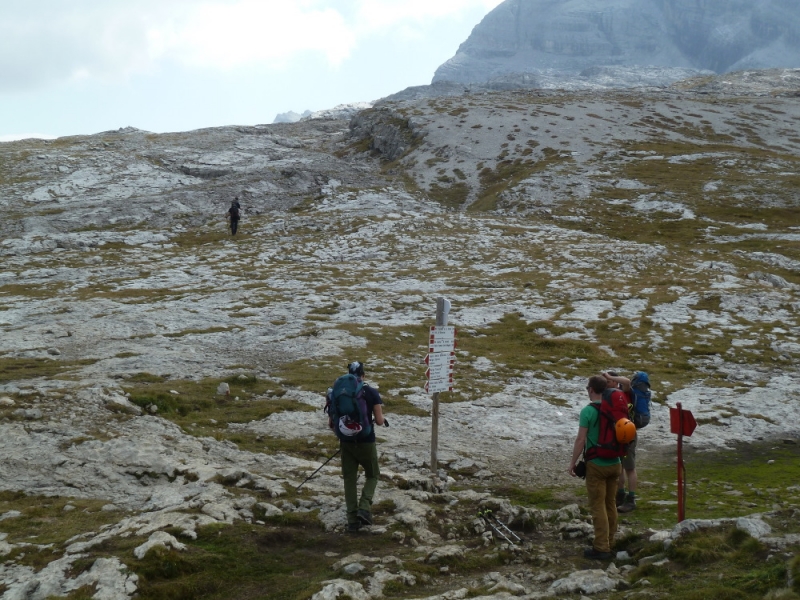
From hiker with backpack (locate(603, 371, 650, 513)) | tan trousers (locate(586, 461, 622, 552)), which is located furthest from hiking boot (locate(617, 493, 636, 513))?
tan trousers (locate(586, 461, 622, 552))

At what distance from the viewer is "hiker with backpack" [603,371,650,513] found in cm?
1223

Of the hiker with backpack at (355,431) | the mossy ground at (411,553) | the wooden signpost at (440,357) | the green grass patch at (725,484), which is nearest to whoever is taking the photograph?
the mossy ground at (411,553)

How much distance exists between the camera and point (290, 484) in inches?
501

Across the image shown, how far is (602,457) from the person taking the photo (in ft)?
32.8

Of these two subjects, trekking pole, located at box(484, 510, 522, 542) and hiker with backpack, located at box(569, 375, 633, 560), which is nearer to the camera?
hiker with backpack, located at box(569, 375, 633, 560)

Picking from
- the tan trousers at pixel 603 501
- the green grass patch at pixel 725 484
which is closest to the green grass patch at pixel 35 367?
the tan trousers at pixel 603 501

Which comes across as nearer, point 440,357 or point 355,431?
point 355,431

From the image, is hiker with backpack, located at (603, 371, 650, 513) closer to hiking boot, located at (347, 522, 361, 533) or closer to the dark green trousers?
the dark green trousers

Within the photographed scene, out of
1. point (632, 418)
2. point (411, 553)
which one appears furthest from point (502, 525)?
point (632, 418)

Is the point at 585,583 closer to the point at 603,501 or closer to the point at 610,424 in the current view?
the point at 603,501

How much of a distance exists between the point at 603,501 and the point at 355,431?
14.5 feet

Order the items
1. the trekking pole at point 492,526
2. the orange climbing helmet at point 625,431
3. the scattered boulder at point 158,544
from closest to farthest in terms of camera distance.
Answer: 1. the scattered boulder at point 158,544
2. the orange climbing helmet at point 625,431
3. the trekking pole at point 492,526

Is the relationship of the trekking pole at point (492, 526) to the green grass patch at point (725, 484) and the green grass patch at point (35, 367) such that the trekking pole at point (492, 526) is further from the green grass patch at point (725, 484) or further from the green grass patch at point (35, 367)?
the green grass patch at point (35, 367)

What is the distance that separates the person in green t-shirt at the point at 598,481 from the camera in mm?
9734
